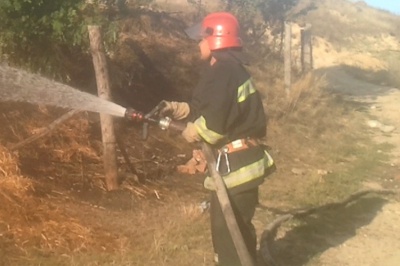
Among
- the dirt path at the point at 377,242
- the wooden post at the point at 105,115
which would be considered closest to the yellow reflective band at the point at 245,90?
the dirt path at the point at 377,242

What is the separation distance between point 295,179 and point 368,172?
56.1 inches

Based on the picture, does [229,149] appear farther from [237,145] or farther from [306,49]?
[306,49]

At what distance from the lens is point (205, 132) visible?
4.31 meters

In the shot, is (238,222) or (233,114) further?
(238,222)

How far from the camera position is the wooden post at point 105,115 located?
6.82 meters

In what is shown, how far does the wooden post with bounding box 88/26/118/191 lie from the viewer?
22.4 ft

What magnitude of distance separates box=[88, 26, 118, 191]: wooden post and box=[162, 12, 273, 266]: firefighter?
7.49 ft

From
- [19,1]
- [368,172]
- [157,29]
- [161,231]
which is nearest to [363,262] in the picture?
[161,231]

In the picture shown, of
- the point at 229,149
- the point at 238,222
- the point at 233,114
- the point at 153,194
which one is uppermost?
the point at 233,114

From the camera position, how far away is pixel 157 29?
13.1 m

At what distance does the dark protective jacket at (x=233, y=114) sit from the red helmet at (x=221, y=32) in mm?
66

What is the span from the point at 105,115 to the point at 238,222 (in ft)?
9.27

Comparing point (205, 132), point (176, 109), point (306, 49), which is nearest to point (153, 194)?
point (176, 109)

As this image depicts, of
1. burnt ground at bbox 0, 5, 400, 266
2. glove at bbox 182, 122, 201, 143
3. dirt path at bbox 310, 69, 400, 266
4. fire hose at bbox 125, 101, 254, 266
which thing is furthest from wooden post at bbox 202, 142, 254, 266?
dirt path at bbox 310, 69, 400, 266
